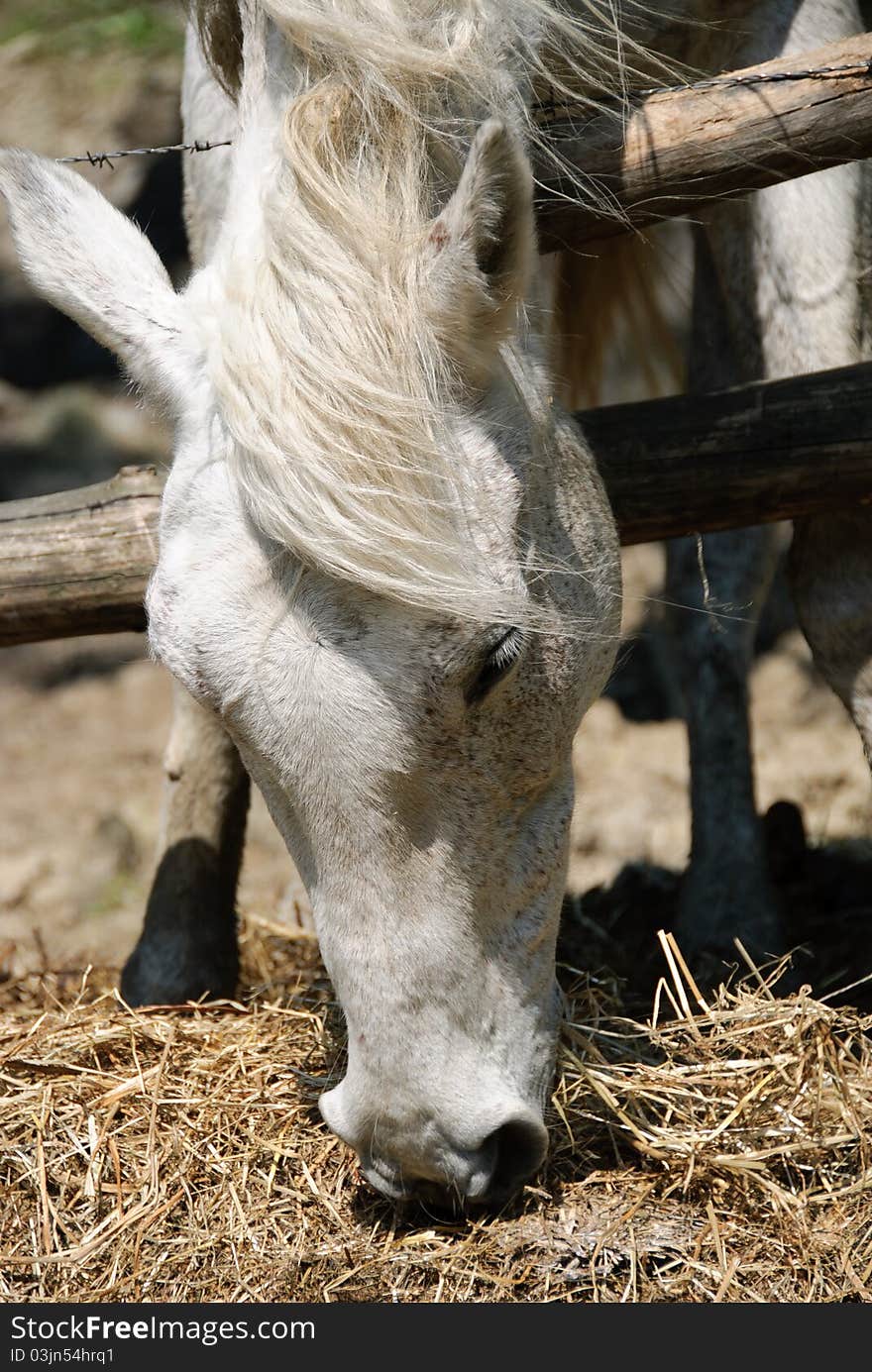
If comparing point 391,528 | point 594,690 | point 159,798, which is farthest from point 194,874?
point 159,798

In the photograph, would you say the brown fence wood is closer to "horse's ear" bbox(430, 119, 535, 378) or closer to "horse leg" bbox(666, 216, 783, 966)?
"horse's ear" bbox(430, 119, 535, 378)

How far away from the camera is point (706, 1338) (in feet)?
5.12

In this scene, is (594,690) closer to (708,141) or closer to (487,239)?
(487,239)

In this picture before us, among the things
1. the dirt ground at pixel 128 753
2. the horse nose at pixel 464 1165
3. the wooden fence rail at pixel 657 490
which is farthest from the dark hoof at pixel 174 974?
the horse nose at pixel 464 1165

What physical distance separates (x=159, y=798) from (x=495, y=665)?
320cm

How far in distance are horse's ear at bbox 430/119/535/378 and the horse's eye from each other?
345 mm

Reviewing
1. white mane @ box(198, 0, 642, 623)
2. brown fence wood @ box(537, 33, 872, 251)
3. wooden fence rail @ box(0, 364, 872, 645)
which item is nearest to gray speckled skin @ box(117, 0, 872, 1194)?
white mane @ box(198, 0, 642, 623)

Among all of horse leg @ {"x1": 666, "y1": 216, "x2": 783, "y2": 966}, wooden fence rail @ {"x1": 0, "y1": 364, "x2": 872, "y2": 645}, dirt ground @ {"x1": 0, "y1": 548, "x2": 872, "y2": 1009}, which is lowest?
dirt ground @ {"x1": 0, "y1": 548, "x2": 872, "y2": 1009}

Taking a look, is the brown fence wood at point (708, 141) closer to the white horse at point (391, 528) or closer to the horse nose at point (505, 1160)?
the white horse at point (391, 528)

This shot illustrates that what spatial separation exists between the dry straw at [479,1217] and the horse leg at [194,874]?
51 centimetres

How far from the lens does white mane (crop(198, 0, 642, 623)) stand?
4.81 feet

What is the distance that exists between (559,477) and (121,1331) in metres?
1.17

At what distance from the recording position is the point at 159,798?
4.57 m

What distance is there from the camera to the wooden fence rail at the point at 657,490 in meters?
2.20
